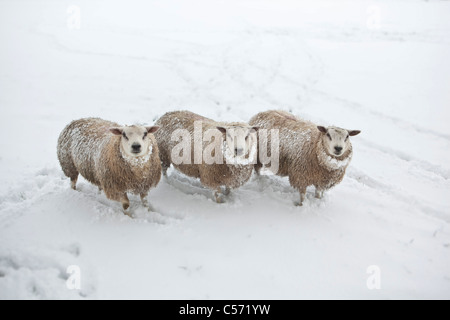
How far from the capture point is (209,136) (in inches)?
191

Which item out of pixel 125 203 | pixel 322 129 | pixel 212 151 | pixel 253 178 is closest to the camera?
pixel 322 129

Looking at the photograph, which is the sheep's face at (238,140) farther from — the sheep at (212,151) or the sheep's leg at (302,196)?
the sheep's leg at (302,196)

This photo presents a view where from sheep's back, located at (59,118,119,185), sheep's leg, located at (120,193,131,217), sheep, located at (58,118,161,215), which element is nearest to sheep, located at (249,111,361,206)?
sheep, located at (58,118,161,215)

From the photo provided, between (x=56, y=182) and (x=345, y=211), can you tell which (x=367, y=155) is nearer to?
(x=345, y=211)

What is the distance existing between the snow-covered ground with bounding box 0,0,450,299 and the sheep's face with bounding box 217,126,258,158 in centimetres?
103

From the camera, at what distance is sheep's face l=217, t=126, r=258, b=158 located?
4277mm

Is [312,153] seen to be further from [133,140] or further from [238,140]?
[133,140]

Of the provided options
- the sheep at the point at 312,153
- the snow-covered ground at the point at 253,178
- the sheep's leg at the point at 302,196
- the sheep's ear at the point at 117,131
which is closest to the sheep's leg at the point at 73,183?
the snow-covered ground at the point at 253,178

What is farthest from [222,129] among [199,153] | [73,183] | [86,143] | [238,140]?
[73,183]

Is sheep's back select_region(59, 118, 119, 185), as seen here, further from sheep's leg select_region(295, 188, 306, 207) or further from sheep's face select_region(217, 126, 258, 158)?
sheep's leg select_region(295, 188, 306, 207)

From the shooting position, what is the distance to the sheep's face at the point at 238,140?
168 inches

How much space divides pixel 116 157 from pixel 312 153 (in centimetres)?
302

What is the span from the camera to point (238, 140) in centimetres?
427

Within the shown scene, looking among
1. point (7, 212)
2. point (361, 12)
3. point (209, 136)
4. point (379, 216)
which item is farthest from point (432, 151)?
point (361, 12)
